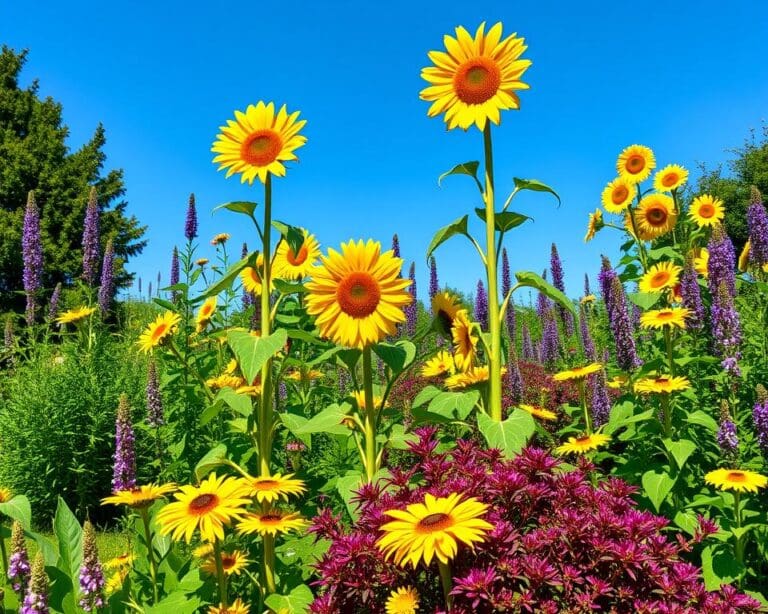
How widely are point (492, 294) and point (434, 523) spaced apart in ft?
4.16

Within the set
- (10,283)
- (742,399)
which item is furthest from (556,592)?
(10,283)

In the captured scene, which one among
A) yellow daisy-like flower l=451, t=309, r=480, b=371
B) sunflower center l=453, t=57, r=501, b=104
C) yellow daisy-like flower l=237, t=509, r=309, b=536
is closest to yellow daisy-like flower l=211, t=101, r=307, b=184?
sunflower center l=453, t=57, r=501, b=104

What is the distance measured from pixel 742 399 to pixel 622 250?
54.6 inches

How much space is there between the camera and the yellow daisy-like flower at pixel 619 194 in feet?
14.8

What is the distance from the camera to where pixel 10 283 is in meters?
20.0

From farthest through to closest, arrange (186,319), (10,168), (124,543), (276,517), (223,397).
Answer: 1. (10,168)
2. (124,543)
3. (186,319)
4. (223,397)
5. (276,517)

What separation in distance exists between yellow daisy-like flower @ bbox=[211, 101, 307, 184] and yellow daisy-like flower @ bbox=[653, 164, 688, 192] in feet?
10.7

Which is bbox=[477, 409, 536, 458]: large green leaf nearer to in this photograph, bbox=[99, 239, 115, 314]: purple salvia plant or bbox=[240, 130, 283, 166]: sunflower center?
bbox=[240, 130, 283, 166]: sunflower center

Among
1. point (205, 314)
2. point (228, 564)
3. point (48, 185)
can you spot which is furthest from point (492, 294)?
point (48, 185)

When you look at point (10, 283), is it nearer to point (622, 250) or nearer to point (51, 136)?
point (51, 136)

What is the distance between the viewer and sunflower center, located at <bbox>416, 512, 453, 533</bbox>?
164 cm

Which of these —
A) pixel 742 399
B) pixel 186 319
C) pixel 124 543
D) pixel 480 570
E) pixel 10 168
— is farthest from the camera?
pixel 10 168

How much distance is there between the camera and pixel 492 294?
2.66 meters

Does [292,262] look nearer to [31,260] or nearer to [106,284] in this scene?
[106,284]
